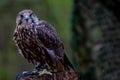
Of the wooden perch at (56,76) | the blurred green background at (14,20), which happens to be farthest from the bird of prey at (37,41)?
the blurred green background at (14,20)

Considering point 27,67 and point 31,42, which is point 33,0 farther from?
point 31,42

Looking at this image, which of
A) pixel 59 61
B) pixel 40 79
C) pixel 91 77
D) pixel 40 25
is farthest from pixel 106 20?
pixel 40 79

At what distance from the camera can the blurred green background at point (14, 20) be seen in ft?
39.4

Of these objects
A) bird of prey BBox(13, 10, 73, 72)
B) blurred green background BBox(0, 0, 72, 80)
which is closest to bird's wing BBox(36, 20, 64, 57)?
bird of prey BBox(13, 10, 73, 72)

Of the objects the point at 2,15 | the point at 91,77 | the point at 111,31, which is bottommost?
the point at 91,77

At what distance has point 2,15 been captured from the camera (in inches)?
473

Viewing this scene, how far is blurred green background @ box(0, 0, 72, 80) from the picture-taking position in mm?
12000

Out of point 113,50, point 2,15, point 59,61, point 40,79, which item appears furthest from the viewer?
point 2,15

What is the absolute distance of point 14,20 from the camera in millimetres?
12156

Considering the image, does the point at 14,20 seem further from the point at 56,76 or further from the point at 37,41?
the point at 56,76

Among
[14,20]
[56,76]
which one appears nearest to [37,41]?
[56,76]

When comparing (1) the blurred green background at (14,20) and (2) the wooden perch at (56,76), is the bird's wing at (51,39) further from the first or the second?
(1) the blurred green background at (14,20)

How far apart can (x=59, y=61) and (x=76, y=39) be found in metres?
3.88

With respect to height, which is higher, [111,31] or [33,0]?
[33,0]
